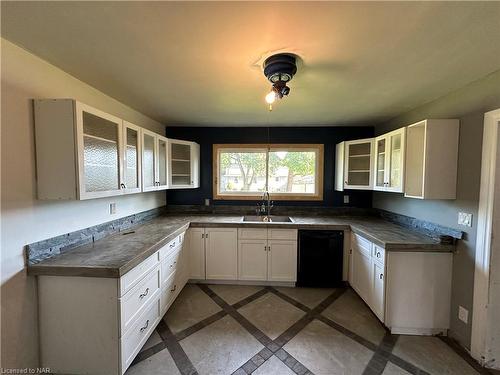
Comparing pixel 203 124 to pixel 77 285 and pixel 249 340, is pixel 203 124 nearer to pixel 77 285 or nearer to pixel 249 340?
pixel 77 285

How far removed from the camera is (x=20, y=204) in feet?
4.86

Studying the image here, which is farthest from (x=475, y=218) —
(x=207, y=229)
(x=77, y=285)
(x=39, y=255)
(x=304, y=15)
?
(x=39, y=255)

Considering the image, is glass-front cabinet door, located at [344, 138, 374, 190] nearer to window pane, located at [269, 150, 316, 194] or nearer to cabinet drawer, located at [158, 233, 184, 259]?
window pane, located at [269, 150, 316, 194]

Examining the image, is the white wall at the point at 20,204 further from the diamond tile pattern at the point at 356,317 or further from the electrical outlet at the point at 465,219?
the electrical outlet at the point at 465,219

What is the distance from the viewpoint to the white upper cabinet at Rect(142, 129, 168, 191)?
2.53 m

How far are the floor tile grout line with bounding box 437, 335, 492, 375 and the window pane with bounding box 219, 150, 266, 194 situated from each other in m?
2.68

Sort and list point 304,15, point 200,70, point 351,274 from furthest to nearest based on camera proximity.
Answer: point 351,274, point 200,70, point 304,15

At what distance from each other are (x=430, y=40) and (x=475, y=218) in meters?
1.49

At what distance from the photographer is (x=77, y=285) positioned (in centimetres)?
156

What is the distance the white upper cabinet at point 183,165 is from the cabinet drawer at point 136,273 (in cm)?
138

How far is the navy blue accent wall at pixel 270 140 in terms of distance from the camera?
11.8 ft

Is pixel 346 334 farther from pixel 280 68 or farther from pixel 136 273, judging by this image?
pixel 280 68

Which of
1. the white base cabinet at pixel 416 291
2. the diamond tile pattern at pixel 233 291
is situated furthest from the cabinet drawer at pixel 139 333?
the white base cabinet at pixel 416 291

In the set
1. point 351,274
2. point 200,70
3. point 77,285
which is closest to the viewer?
point 77,285
